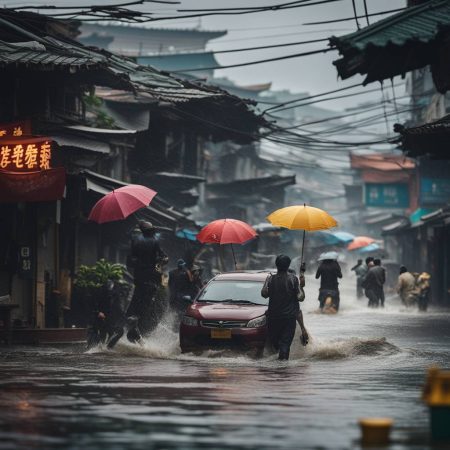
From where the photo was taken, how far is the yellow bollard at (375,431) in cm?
866

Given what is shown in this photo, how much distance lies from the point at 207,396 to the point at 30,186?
974cm

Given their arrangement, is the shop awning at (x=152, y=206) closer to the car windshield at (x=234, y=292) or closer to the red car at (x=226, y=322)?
the car windshield at (x=234, y=292)

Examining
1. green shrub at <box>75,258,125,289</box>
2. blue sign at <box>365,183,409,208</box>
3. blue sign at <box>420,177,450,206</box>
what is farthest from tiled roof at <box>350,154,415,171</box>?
green shrub at <box>75,258,125,289</box>

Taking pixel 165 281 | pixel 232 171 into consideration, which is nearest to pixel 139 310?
pixel 165 281

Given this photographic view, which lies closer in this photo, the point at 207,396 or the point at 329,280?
the point at 207,396

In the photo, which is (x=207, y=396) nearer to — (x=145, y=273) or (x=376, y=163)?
(x=145, y=273)

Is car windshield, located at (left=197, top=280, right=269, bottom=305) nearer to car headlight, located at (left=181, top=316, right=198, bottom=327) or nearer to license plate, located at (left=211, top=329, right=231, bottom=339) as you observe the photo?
car headlight, located at (left=181, top=316, right=198, bottom=327)

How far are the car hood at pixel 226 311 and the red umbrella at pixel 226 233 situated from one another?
481cm

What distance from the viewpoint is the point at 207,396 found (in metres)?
12.7

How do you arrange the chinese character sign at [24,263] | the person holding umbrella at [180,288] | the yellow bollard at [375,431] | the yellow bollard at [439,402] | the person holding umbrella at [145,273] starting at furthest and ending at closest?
the chinese character sign at [24,263]
the person holding umbrella at [180,288]
the person holding umbrella at [145,273]
the yellow bollard at [439,402]
the yellow bollard at [375,431]

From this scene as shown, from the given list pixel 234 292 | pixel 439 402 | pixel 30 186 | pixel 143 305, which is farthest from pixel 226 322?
pixel 439 402

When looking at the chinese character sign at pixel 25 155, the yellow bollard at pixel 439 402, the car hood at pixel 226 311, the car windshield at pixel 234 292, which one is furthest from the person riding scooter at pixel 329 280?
the yellow bollard at pixel 439 402

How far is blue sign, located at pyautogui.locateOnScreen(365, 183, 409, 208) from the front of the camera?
62625mm

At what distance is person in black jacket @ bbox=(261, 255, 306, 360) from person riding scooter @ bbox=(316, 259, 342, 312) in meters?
14.6
